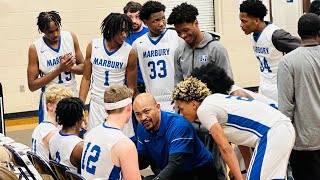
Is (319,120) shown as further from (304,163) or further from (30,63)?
(30,63)

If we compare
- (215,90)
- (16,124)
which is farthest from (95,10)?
(215,90)

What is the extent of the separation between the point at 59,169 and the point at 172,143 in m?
0.78

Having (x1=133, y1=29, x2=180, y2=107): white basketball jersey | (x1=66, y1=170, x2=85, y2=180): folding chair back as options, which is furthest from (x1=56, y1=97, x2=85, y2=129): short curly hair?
(x1=133, y1=29, x2=180, y2=107): white basketball jersey

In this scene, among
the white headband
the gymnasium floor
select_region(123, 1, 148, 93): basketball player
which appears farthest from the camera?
the gymnasium floor

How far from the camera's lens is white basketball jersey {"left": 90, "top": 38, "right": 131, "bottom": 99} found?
5.52 m

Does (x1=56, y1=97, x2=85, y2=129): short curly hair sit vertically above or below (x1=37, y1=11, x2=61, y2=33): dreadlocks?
below

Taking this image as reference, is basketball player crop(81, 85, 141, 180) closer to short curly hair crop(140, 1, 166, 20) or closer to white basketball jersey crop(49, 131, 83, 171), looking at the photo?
white basketball jersey crop(49, 131, 83, 171)

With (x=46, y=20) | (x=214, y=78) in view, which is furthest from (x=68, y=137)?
(x=46, y=20)

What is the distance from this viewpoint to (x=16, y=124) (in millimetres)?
9562

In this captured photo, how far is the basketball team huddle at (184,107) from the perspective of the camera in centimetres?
377

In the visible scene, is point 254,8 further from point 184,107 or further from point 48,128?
point 48,128

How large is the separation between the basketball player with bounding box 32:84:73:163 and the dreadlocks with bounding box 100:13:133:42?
31.1 inches

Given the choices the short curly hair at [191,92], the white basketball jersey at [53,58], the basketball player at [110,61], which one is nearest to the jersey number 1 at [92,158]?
the short curly hair at [191,92]

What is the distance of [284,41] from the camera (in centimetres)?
Result: 521
